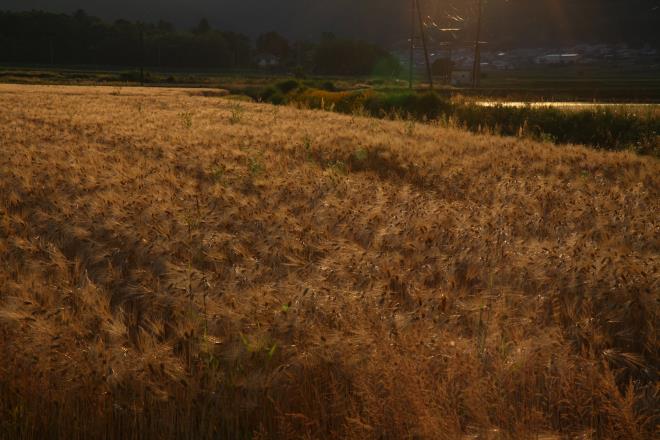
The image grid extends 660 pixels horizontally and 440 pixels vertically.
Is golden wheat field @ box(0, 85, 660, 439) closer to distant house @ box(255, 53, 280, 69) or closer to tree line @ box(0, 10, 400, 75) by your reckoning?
tree line @ box(0, 10, 400, 75)

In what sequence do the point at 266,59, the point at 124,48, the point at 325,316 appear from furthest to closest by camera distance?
1. the point at 266,59
2. the point at 124,48
3. the point at 325,316

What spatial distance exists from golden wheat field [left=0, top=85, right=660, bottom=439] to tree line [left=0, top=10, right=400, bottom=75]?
388 ft

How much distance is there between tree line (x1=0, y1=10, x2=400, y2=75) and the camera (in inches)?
4926

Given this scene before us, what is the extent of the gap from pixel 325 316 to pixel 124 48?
141433mm

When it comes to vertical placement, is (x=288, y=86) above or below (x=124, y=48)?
below

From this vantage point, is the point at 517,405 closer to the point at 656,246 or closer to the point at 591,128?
the point at 656,246

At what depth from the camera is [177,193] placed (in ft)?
23.0

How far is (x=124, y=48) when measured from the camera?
133 m

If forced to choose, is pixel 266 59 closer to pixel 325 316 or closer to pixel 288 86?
pixel 288 86

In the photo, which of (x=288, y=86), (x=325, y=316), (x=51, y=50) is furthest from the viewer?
(x=51, y=50)

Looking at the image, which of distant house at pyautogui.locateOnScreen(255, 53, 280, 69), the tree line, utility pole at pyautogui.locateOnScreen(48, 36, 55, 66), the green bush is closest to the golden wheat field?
the green bush

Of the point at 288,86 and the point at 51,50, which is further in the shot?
the point at 51,50

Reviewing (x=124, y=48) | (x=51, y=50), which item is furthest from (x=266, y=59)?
(x=51, y=50)

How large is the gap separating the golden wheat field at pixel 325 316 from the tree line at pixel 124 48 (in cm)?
11814
